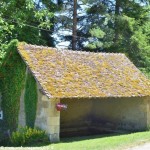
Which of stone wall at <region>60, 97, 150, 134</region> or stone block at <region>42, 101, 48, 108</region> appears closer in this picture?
stone block at <region>42, 101, 48, 108</region>

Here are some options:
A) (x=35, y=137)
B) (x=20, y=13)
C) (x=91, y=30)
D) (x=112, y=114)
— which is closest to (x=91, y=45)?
(x=91, y=30)

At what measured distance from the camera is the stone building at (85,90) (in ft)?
60.6

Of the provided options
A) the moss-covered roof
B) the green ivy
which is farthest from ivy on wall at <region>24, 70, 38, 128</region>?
the moss-covered roof

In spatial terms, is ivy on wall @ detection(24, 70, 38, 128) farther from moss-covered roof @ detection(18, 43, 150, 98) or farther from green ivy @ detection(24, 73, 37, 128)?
moss-covered roof @ detection(18, 43, 150, 98)

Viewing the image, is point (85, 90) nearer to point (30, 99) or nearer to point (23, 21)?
point (30, 99)

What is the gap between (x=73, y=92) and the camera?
18812 mm

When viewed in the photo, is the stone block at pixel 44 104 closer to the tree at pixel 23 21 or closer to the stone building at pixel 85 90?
the stone building at pixel 85 90

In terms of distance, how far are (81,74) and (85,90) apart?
4.99ft

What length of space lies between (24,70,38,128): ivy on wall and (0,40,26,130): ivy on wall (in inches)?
22.7

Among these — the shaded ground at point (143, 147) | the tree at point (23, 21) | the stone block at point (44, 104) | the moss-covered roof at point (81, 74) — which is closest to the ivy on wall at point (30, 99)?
the stone block at point (44, 104)

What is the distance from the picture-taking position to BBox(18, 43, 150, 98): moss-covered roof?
1889cm

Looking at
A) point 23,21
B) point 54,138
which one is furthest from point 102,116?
point 23,21

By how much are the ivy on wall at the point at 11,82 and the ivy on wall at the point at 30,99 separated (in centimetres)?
58

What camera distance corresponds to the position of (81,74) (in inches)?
816
